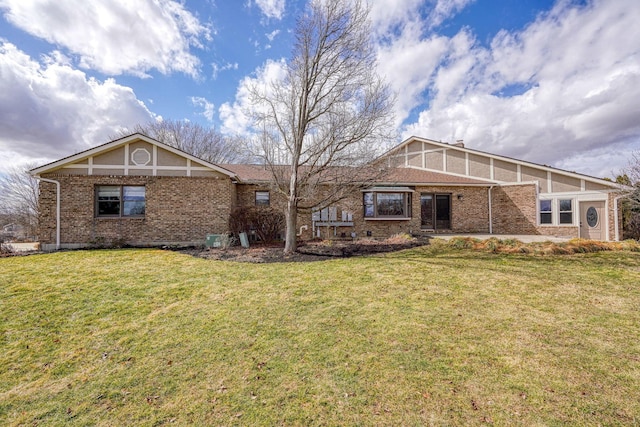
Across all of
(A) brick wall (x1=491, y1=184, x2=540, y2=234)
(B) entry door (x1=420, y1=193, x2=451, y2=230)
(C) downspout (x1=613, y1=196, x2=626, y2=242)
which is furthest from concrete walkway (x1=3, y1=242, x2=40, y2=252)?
(C) downspout (x1=613, y1=196, x2=626, y2=242)

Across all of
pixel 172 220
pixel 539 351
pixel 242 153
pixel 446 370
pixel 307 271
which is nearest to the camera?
pixel 446 370

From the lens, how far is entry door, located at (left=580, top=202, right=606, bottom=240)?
12875mm

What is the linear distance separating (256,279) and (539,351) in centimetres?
513

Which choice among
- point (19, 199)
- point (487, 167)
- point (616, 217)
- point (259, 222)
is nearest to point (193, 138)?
point (19, 199)

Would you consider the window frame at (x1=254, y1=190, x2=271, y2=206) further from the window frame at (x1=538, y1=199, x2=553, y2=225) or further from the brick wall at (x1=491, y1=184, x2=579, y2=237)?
the window frame at (x1=538, y1=199, x2=553, y2=225)

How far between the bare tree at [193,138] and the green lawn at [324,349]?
81.2 ft

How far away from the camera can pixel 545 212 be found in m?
14.3

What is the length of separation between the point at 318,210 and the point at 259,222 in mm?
3709

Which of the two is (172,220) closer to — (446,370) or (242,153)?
(242,153)

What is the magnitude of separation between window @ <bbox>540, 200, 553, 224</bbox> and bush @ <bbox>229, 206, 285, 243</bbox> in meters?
13.6

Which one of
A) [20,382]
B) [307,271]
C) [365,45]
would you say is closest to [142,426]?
[20,382]

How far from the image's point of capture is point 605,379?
103 inches

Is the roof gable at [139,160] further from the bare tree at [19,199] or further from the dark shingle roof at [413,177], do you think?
the bare tree at [19,199]

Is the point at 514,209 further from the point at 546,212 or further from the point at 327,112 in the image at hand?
the point at 327,112
